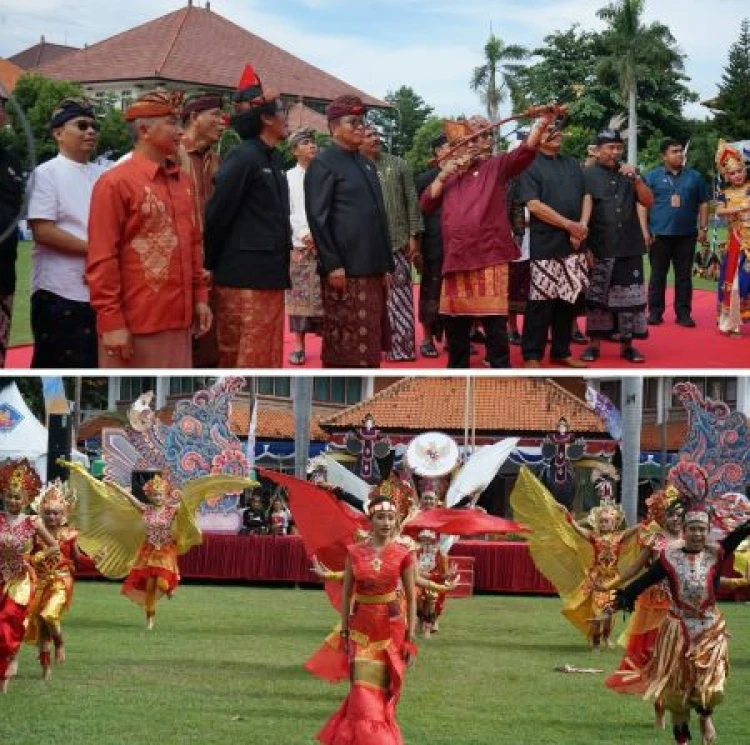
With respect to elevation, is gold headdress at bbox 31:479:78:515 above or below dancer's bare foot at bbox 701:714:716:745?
above

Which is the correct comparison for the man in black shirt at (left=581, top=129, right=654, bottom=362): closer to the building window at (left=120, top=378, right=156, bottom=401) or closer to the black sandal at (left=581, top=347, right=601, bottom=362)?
the black sandal at (left=581, top=347, right=601, bottom=362)

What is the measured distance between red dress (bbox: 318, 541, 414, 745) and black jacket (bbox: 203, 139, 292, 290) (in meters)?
1.12

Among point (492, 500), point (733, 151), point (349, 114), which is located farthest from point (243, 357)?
point (492, 500)

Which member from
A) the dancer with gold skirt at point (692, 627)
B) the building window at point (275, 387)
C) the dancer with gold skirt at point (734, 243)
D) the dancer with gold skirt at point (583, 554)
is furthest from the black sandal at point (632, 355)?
the building window at point (275, 387)

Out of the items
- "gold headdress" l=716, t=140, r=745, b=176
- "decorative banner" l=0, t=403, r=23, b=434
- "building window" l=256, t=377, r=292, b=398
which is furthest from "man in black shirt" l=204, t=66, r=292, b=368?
"decorative banner" l=0, t=403, r=23, b=434

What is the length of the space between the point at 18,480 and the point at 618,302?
3056 mm

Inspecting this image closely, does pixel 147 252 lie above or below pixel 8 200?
below

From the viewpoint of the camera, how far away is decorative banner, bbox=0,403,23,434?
33.5 ft

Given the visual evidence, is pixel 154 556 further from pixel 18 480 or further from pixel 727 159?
pixel 727 159

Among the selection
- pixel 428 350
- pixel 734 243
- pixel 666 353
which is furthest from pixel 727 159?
pixel 428 350

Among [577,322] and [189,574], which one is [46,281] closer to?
[577,322]

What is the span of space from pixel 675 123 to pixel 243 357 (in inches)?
135

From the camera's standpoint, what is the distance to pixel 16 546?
802cm

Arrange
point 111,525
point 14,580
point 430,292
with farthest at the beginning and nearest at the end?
point 111,525 < point 430,292 < point 14,580
